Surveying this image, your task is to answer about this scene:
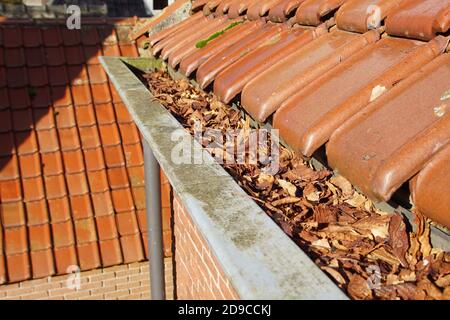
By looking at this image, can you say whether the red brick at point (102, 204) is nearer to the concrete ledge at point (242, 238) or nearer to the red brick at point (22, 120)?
the red brick at point (22, 120)

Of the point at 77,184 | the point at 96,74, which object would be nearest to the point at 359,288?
the point at 77,184

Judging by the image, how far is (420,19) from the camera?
1.54m

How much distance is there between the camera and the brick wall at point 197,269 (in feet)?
6.24

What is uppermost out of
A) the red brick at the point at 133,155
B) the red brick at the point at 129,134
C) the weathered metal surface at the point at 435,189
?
the weathered metal surface at the point at 435,189

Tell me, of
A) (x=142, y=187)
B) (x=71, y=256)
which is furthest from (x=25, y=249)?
(x=142, y=187)

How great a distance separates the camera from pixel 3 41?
458 centimetres

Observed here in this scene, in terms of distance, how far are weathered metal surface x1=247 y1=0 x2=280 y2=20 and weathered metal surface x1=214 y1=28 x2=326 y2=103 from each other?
41 centimetres

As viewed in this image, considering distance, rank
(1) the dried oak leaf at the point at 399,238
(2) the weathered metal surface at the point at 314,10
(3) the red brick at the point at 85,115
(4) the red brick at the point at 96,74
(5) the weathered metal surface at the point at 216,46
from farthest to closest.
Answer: (4) the red brick at the point at 96,74 → (3) the red brick at the point at 85,115 → (5) the weathered metal surface at the point at 216,46 → (2) the weathered metal surface at the point at 314,10 → (1) the dried oak leaf at the point at 399,238

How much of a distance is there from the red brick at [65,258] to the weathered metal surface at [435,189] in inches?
131

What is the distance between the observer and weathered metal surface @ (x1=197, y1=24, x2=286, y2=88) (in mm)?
2404

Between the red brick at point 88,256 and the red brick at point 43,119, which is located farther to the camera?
the red brick at point 43,119

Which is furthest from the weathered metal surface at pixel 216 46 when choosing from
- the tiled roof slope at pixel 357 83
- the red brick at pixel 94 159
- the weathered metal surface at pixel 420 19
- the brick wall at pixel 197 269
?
the red brick at pixel 94 159

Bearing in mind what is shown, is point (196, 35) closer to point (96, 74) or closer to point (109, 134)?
point (109, 134)
